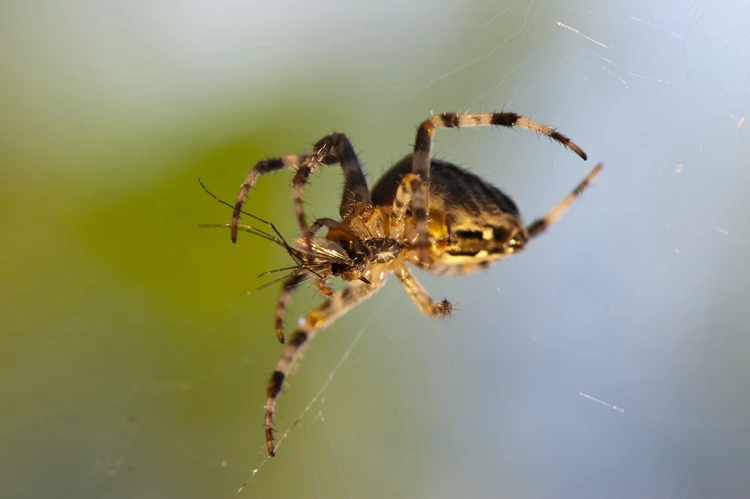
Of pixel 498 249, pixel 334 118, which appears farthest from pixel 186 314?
pixel 498 249

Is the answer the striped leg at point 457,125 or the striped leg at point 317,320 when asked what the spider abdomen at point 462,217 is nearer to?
the striped leg at point 457,125

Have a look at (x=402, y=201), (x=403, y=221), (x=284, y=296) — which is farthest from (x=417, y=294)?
(x=284, y=296)

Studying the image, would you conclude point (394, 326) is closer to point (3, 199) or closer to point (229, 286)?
point (229, 286)

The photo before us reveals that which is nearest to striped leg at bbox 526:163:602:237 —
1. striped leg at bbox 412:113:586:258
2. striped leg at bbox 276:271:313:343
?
striped leg at bbox 412:113:586:258

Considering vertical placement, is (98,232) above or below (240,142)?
below

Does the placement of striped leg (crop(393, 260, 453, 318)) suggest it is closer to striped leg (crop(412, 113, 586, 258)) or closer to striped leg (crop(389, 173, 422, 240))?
striped leg (crop(389, 173, 422, 240))

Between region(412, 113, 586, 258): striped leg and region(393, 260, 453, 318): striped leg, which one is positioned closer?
region(412, 113, 586, 258): striped leg

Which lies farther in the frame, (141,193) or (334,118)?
(334,118)
